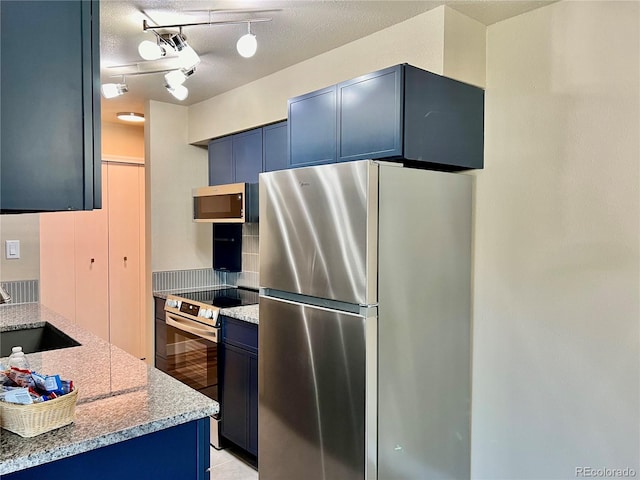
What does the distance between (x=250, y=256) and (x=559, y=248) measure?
2.33 metres

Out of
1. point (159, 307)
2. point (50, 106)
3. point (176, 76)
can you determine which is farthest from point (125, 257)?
point (50, 106)

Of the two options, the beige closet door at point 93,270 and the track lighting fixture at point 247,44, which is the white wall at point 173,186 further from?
the track lighting fixture at point 247,44

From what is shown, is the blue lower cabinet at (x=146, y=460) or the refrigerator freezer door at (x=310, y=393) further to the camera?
the refrigerator freezer door at (x=310, y=393)

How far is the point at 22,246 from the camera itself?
2934 millimetres

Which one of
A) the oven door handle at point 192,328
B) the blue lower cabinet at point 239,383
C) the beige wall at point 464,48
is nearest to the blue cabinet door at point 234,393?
the blue lower cabinet at point 239,383

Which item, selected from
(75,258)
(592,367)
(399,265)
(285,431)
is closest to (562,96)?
(399,265)

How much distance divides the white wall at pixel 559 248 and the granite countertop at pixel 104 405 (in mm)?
1499

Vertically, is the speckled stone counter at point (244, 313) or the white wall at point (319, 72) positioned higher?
the white wall at point (319, 72)

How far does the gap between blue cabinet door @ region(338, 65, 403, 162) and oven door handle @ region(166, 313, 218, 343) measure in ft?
4.79

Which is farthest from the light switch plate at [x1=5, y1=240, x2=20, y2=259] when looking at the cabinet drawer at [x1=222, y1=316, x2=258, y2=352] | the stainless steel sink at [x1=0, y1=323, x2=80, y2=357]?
the cabinet drawer at [x1=222, y1=316, x2=258, y2=352]

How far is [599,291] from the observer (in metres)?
1.96

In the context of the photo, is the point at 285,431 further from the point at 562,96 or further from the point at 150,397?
the point at 562,96

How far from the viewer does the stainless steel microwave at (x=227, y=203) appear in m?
3.20

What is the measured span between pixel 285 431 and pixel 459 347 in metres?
0.94
